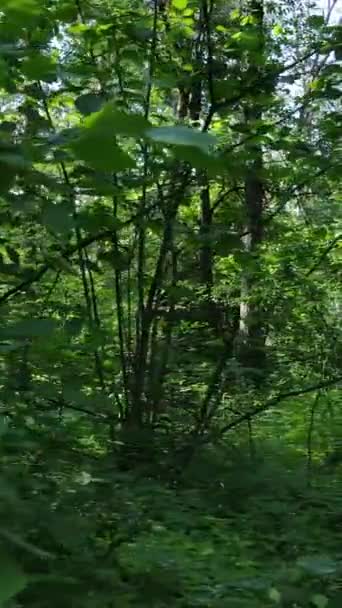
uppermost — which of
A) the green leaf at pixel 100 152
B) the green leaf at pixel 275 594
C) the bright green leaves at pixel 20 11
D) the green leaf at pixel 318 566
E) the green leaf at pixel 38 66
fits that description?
the bright green leaves at pixel 20 11

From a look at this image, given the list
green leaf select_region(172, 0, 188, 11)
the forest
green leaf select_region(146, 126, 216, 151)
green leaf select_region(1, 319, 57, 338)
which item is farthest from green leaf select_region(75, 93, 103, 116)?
green leaf select_region(172, 0, 188, 11)

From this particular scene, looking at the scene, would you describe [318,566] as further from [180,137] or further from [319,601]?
[180,137]

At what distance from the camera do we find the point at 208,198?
3.71 meters

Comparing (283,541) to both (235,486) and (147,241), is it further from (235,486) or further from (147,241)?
(147,241)

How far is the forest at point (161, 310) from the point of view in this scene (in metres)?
1.15

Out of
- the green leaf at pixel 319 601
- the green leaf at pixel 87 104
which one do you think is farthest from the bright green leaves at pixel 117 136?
the green leaf at pixel 319 601

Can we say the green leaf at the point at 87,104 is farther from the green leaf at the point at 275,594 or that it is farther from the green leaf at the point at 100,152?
the green leaf at the point at 275,594

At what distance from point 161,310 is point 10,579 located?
299cm

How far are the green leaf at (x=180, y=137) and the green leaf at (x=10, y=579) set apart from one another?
423 millimetres

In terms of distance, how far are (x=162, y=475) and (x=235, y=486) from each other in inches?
14.4

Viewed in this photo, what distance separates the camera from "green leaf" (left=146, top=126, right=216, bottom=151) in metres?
0.67

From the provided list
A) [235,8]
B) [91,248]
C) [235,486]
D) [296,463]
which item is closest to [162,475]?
[235,486]

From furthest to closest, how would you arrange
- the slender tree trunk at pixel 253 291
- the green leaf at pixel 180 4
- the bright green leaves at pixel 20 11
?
the slender tree trunk at pixel 253 291 < the green leaf at pixel 180 4 < the bright green leaves at pixel 20 11

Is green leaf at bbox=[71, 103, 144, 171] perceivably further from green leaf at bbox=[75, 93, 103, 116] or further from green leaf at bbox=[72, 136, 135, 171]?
green leaf at bbox=[75, 93, 103, 116]
